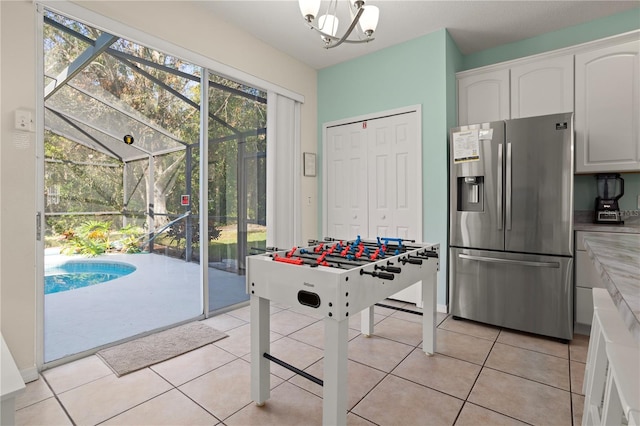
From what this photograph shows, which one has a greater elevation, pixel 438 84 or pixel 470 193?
pixel 438 84

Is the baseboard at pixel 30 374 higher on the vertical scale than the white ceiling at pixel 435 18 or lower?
lower

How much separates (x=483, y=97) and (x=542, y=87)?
19.7 inches

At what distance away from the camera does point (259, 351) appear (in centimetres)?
175

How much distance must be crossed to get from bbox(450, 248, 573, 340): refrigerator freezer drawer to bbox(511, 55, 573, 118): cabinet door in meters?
1.43

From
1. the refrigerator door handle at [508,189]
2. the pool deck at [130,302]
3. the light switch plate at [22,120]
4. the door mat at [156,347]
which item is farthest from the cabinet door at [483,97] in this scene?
the light switch plate at [22,120]

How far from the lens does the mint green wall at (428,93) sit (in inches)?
126

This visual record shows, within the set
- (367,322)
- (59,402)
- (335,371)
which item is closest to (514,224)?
(367,322)

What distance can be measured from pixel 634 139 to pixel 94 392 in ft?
14.3

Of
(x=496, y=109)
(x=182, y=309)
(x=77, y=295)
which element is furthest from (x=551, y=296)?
(x=77, y=295)

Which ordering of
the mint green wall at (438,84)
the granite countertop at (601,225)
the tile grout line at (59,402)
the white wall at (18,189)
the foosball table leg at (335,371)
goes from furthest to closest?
the mint green wall at (438,84), the granite countertop at (601,225), the white wall at (18,189), the tile grout line at (59,402), the foosball table leg at (335,371)

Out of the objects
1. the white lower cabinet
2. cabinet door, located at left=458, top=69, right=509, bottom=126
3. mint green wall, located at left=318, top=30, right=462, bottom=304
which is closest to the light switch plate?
mint green wall, located at left=318, top=30, right=462, bottom=304

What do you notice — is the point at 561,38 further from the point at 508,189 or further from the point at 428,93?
the point at 508,189

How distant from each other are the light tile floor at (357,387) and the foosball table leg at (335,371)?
260mm

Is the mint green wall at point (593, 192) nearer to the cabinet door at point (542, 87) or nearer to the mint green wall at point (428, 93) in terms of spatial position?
the cabinet door at point (542, 87)
